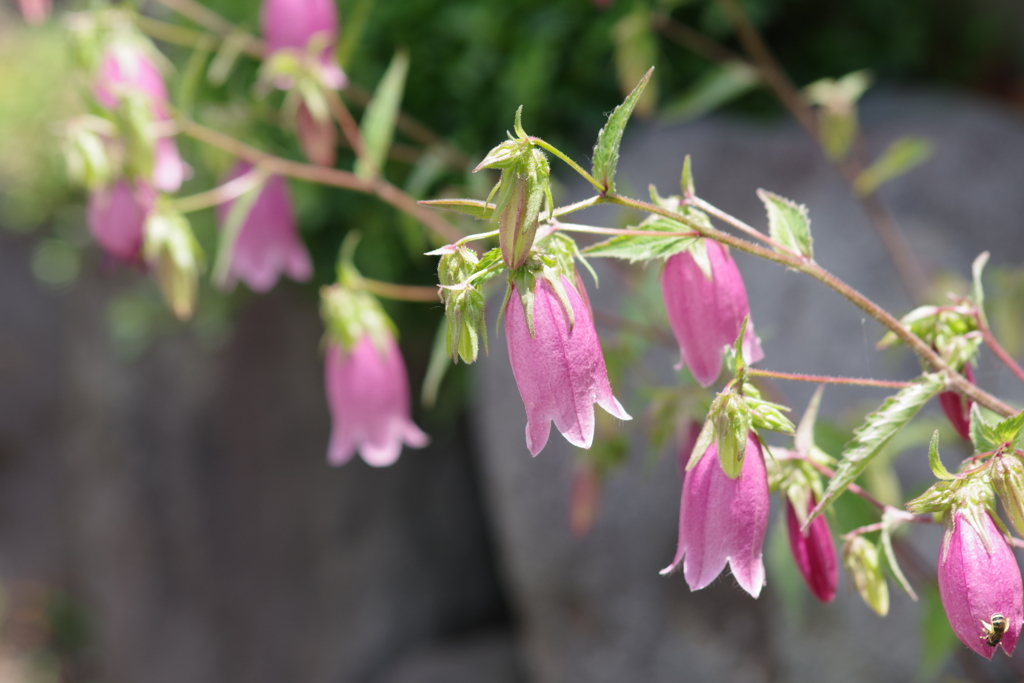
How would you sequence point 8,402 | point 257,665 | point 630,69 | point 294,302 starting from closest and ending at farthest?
1. point 630,69
2. point 294,302
3. point 257,665
4. point 8,402

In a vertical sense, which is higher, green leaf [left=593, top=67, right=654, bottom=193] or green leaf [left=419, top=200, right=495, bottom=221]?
green leaf [left=593, top=67, right=654, bottom=193]

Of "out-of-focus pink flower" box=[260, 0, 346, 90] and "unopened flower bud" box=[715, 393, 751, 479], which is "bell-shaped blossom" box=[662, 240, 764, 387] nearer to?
"unopened flower bud" box=[715, 393, 751, 479]

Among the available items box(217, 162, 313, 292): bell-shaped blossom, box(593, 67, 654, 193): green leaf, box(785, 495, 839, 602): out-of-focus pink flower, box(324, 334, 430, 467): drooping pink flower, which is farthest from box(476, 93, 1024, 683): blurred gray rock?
box(593, 67, 654, 193): green leaf

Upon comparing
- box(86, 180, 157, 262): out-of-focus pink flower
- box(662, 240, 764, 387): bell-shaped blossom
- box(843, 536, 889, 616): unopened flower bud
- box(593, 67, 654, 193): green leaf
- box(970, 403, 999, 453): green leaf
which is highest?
box(86, 180, 157, 262): out-of-focus pink flower

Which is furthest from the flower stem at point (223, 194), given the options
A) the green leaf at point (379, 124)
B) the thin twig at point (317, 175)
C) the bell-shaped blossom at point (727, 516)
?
the bell-shaped blossom at point (727, 516)

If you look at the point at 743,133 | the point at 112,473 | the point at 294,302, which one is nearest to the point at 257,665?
the point at 112,473

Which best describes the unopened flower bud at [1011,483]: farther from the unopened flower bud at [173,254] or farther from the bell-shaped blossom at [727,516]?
the unopened flower bud at [173,254]

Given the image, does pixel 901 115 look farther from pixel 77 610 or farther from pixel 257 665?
pixel 77 610
